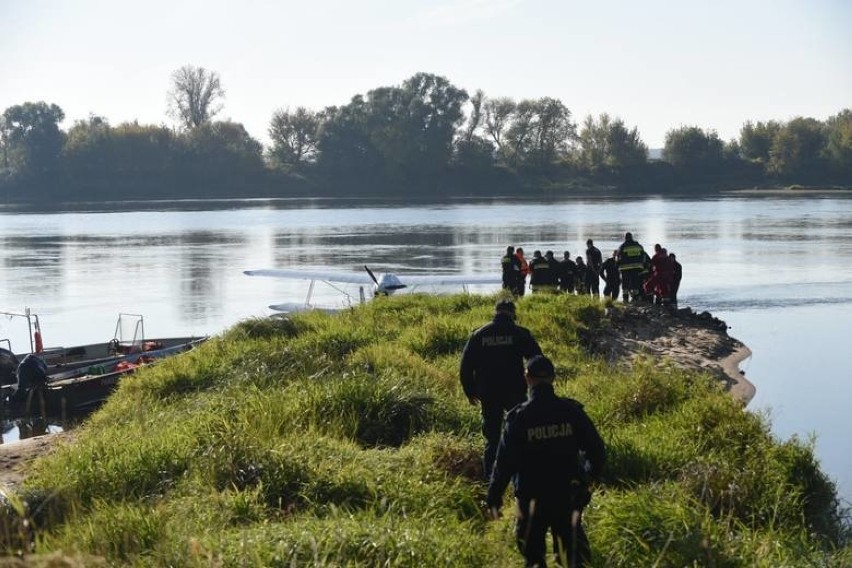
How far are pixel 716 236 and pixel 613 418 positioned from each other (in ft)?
158

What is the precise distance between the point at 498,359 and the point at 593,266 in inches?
587

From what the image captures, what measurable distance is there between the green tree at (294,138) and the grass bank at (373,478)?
100036 millimetres

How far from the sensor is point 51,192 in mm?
106438

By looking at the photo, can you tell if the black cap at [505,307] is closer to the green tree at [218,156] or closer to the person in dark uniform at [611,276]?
the person in dark uniform at [611,276]

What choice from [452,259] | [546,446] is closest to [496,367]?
[546,446]

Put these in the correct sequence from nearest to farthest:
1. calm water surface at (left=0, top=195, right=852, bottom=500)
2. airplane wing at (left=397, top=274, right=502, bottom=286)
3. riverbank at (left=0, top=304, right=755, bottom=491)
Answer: riverbank at (left=0, top=304, right=755, bottom=491) → calm water surface at (left=0, top=195, right=852, bottom=500) → airplane wing at (left=397, top=274, right=502, bottom=286)

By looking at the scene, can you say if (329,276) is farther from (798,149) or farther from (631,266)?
(798,149)

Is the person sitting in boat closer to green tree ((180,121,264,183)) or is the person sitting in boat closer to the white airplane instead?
the white airplane

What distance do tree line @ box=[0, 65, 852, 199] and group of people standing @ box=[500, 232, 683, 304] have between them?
80.7 meters

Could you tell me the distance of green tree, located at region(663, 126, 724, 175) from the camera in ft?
351

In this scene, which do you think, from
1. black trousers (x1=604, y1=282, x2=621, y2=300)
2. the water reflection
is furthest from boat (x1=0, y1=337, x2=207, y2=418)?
black trousers (x1=604, y1=282, x2=621, y2=300)

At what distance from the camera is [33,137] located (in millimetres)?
106688

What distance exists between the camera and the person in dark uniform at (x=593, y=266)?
2220 cm

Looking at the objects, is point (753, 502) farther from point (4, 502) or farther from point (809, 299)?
point (809, 299)
